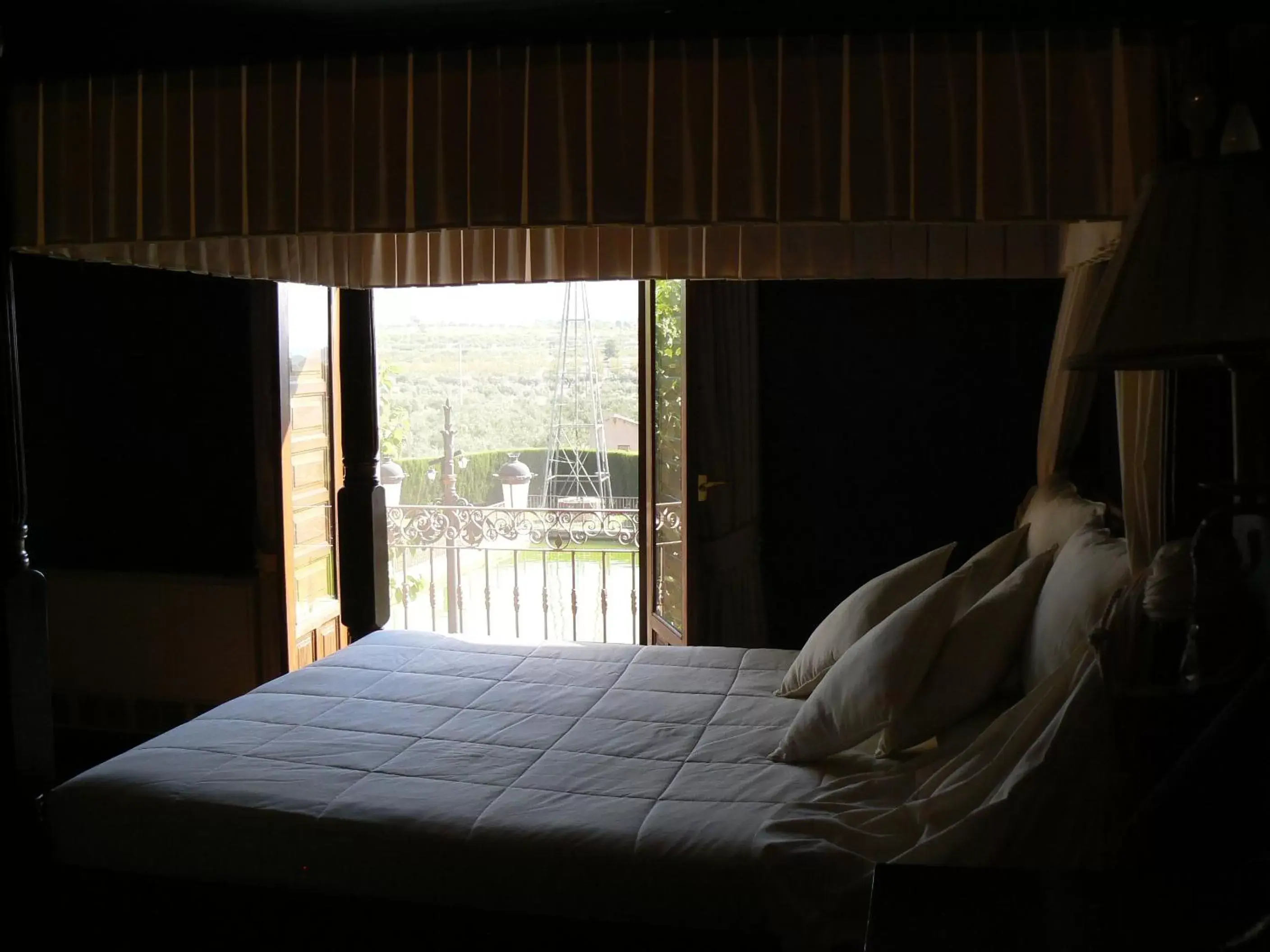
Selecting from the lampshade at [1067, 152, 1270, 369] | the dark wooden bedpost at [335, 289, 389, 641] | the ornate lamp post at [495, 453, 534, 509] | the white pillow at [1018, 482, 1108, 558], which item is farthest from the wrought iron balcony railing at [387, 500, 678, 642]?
the lampshade at [1067, 152, 1270, 369]

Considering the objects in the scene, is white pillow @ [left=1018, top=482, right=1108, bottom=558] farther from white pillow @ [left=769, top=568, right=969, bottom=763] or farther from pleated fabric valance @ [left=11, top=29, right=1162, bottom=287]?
pleated fabric valance @ [left=11, top=29, right=1162, bottom=287]

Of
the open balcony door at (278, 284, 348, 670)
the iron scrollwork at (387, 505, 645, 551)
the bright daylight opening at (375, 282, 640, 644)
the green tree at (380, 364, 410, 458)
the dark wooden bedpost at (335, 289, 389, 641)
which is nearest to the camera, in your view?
the dark wooden bedpost at (335, 289, 389, 641)

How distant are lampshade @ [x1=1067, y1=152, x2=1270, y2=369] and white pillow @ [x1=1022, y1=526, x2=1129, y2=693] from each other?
2.33 feet

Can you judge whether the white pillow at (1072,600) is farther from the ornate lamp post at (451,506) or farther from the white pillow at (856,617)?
the ornate lamp post at (451,506)

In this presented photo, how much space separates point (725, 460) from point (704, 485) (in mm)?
187

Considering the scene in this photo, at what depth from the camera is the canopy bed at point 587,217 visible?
2.01 meters

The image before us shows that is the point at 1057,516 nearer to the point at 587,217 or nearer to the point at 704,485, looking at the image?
the point at 587,217

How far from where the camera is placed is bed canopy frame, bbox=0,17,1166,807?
2070 mm

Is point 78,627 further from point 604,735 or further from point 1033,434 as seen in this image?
point 1033,434

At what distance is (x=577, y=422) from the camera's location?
324 inches

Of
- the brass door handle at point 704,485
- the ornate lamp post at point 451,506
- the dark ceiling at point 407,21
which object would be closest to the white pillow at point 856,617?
the dark ceiling at point 407,21

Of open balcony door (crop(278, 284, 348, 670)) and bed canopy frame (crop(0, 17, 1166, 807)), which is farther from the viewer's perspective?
open balcony door (crop(278, 284, 348, 670))

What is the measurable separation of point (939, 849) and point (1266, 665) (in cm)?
60

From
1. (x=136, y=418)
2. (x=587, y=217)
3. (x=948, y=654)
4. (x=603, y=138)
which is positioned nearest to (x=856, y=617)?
(x=948, y=654)
